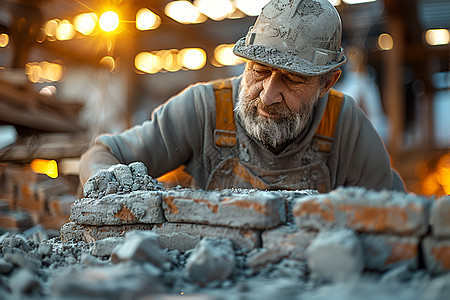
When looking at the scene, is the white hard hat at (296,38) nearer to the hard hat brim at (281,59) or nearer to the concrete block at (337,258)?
the hard hat brim at (281,59)

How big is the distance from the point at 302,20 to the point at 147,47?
10.2 metres

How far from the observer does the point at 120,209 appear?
208 cm

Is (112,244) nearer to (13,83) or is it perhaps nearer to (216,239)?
(216,239)

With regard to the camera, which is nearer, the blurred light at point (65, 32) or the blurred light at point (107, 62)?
the blurred light at point (107, 62)

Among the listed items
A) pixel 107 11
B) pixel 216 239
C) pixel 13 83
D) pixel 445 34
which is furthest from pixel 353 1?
pixel 216 239

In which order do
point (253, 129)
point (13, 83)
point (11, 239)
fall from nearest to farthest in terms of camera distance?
point (11, 239) → point (253, 129) → point (13, 83)

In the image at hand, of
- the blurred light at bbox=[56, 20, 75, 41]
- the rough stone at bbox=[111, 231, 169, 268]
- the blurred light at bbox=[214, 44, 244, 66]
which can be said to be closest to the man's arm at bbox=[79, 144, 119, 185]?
the rough stone at bbox=[111, 231, 169, 268]

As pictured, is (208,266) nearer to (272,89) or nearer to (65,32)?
(272,89)

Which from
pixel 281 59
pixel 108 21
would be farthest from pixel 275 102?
pixel 108 21

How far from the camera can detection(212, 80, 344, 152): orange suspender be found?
10.3 ft

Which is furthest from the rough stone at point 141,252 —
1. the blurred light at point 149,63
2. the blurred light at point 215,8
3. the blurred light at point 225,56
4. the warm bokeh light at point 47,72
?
the warm bokeh light at point 47,72

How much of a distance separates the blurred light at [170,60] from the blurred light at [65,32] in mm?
2931

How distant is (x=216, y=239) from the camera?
177 cm

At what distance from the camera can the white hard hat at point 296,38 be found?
268 centimetres
